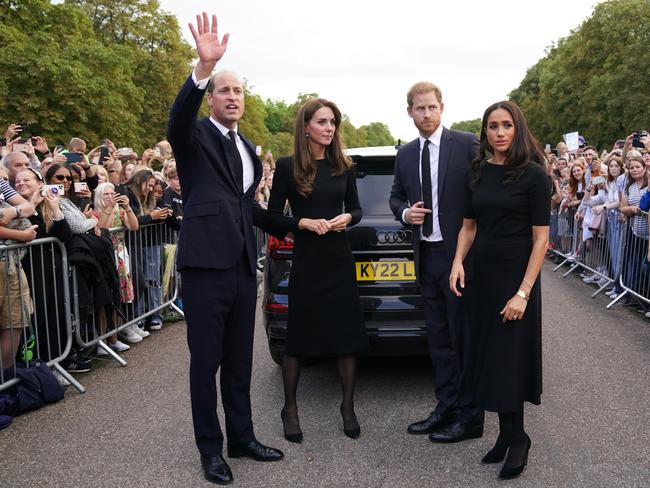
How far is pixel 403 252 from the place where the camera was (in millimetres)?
5070

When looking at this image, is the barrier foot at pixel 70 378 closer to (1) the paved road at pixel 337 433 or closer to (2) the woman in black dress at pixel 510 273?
(1) the paved road at pixel 337 433

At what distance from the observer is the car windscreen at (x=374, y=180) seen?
536 cm

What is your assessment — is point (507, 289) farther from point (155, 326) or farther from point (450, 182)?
point (155, 326)

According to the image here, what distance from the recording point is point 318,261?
Answer: 4430mm

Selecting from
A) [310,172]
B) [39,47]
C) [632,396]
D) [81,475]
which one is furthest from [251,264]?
[39,47]

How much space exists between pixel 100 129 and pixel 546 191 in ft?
105

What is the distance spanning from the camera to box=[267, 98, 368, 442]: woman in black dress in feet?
14.4

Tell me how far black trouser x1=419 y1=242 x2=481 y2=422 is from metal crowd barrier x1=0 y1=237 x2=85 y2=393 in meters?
2.97

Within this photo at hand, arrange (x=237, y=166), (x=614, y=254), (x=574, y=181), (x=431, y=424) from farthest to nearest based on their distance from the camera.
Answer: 1. (x=574, y=181)
2. (x=614, y=254)
3. (x=431, y=424)
4. (x=237, y=166)

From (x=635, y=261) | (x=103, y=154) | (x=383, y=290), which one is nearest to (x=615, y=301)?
(x=635, y=261)

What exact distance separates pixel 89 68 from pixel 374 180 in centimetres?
3044

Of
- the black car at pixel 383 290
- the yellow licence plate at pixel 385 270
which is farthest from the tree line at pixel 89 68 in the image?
the yellow licence plate at pixel 385 270

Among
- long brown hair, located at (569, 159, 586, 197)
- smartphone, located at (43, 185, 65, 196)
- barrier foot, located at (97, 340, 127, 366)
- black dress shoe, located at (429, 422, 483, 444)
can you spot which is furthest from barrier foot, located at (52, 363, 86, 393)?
long brown hair, located at (569, 159, 586, 197)

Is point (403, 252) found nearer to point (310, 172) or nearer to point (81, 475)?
point (310, 172)
